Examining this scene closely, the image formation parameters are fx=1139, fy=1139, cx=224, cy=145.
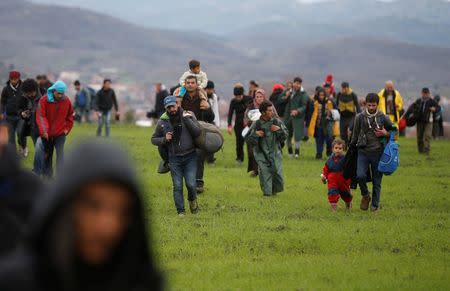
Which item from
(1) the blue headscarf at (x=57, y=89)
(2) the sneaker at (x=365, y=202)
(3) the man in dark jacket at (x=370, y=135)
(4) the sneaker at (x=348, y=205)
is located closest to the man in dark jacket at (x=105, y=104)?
(1) the blue headscarf at (x=57, y=89)

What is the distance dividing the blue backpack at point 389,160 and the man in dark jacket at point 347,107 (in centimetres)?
1196

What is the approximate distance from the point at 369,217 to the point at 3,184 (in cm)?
1166

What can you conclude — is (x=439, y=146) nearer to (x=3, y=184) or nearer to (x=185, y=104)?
(x=185, y=104)

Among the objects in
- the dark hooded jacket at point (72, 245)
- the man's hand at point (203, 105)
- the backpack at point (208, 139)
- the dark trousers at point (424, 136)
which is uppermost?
the dark hooded jacket at point (72, 245)

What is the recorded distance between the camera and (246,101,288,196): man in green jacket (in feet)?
62.1


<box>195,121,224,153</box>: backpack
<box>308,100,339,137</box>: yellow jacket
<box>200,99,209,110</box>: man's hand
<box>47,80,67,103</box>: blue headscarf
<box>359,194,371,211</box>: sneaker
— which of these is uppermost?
<box>47,80,67,103</box>: blue headscarf

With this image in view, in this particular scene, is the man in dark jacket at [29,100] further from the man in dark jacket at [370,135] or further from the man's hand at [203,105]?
the man in dark jacket at [370,135]

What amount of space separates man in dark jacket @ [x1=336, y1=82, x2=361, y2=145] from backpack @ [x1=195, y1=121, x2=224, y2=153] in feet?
38.9

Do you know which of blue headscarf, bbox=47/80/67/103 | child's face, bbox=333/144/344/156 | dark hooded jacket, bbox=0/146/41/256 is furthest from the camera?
blue headscarf, bbox=47/80/67/103

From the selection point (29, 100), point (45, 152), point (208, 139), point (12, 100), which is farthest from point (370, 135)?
point (12, 100)

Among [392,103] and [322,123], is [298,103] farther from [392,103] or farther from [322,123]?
[392,103]

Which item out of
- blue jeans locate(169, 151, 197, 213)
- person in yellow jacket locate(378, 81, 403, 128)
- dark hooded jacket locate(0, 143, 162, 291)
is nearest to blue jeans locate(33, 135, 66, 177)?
blue jeans locate(169, 151, 197, 213)

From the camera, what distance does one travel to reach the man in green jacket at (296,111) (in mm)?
28906

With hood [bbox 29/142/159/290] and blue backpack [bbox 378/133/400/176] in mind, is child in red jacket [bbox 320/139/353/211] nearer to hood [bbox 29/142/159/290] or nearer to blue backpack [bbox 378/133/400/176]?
blue backpack [bbox 378/133/400/176]
